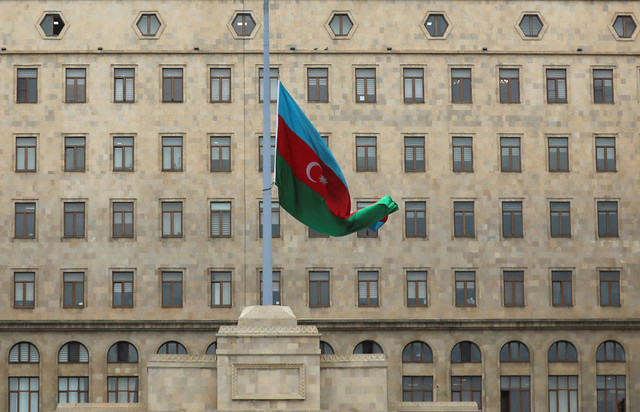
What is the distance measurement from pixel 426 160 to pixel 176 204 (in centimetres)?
1295

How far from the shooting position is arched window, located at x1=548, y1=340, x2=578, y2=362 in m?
69.4

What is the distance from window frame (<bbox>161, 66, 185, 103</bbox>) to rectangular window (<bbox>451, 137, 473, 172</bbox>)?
14126mm

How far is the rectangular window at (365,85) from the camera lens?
232 ft

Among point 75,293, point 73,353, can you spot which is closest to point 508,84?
point 75,293

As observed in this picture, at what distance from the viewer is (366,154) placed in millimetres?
70438

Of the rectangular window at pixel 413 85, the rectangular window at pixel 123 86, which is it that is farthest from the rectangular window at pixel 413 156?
the rectangular window at pixel 123 86

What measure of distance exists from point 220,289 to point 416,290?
9892mm

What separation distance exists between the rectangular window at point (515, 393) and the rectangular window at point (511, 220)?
24.0ft

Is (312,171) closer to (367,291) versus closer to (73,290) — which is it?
(367,291)

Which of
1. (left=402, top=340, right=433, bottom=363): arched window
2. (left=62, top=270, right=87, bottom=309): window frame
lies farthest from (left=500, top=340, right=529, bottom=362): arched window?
(left=62, top=270, right=87, bottom=309): window frame

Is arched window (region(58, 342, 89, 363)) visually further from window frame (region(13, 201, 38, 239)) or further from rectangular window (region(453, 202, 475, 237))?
rectangular window (region(453, 202, 475, 237))

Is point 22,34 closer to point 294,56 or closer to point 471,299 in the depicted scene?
point 294,56

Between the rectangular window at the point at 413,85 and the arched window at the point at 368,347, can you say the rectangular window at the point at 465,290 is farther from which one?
the rectangular window at the point at 413,85

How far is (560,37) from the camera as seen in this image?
235ft
